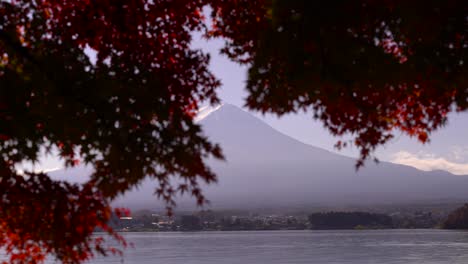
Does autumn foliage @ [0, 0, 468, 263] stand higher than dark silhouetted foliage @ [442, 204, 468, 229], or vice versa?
autumn foliage @ [0, 0, 468, 263]

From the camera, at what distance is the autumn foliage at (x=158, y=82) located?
5.97m

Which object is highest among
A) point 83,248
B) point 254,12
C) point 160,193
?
point 254,12

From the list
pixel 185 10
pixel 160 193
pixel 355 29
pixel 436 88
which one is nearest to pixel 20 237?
pixel 160 193

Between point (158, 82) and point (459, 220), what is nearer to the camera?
point (158, 82)

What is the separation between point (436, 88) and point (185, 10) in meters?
3.90

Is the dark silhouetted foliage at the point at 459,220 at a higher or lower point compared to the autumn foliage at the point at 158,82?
lower

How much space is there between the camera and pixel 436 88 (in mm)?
7141

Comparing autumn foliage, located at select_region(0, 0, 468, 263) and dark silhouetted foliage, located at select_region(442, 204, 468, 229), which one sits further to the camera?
dark silhouetted foliage, located at select_region(442, 204, 468, 229)

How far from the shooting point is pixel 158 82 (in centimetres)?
702

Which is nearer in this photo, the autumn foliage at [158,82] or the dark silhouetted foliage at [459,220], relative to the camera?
the autumn foliage at [158,82]

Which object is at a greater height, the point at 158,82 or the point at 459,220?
the point at 158,82

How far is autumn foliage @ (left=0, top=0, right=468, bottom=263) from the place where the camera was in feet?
19.6

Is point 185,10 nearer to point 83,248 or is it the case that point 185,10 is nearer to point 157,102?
point 157,102

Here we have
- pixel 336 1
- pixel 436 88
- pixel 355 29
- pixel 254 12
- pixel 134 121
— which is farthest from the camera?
pixel 254 12
